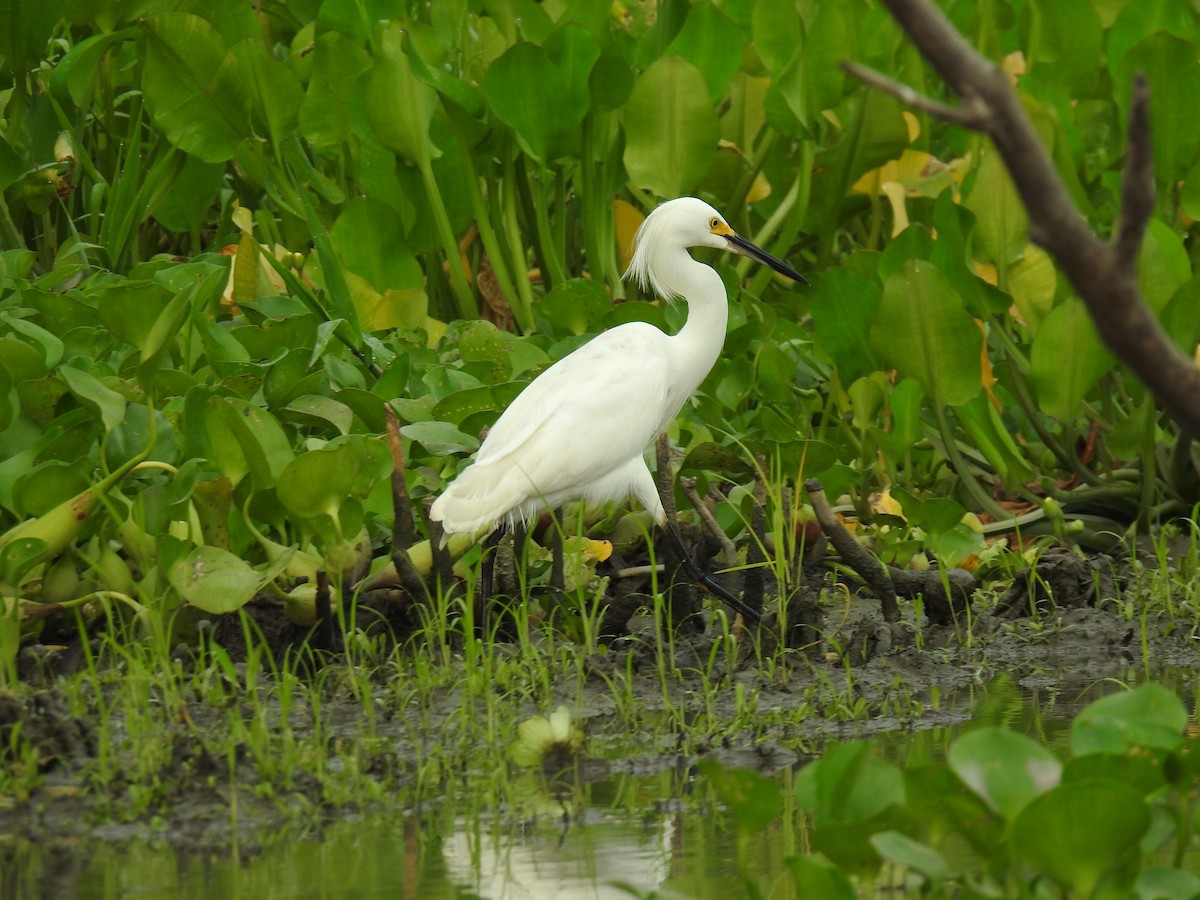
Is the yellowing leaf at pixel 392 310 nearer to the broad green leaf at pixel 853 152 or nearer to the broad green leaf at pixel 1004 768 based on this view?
the broad green leaf at pixel 853 152

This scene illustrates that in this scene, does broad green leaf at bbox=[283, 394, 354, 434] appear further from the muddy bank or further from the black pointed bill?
the black pointed bill

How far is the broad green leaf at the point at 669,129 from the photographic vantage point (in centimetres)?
536

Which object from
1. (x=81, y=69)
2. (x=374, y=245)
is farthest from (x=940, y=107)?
(x=81, y=69)

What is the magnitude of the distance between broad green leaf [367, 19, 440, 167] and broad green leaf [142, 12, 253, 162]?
1.63 ft

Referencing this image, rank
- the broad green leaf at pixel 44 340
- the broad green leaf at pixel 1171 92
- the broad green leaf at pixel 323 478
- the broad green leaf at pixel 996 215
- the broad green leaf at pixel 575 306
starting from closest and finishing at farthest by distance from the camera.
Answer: the broad green leaf at pixel 323 478 < the broad green leaf at pixel 44 340 < the broad green leaf at pixel 996 215 < the broad green leaf at pixel 1171 92 < the broad green leaf at pixel 575 306

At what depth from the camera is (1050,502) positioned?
481 cm

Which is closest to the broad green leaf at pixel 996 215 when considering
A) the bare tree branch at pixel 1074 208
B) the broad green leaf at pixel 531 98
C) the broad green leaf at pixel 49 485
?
the broad green leaf at pixel 531 98

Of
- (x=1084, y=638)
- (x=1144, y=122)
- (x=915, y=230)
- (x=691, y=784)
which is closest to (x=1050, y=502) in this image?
(x=1084, y=638)

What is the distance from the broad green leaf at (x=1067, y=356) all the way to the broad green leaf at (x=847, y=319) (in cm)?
50

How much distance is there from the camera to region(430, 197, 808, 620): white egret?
4203 millimetres

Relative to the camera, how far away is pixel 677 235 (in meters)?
5.10

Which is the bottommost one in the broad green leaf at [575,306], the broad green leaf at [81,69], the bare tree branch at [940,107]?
the bare tree branch at [940,107]

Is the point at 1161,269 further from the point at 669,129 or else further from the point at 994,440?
the point at 669,129

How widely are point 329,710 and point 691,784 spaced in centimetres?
86
